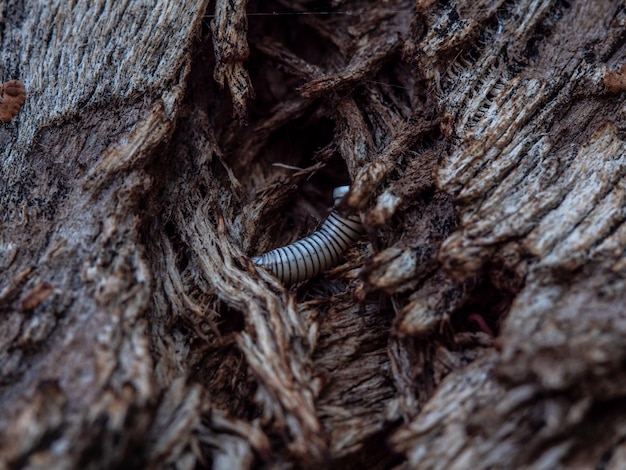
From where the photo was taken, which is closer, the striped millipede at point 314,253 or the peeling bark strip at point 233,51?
the striped millipede at point 314,253

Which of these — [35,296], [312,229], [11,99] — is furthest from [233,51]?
[35,296]

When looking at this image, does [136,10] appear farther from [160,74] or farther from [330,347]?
[330,347]

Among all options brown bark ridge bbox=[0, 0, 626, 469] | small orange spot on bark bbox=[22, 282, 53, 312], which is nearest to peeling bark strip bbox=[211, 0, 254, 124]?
brown bark ridge bbox=[0, 0, 626, 469]

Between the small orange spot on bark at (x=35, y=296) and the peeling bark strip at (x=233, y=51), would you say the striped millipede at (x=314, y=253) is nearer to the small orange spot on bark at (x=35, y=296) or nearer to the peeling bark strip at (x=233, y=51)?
the peeling bark strip at (x=233, y=51)

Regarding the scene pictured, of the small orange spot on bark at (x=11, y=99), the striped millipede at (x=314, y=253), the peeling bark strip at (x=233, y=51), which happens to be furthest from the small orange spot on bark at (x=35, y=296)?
the peeling bark strip at (x=233, y=51)

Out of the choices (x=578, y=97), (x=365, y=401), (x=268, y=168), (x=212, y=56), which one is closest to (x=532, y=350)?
(x=365, y=401)
